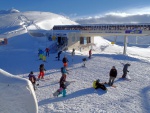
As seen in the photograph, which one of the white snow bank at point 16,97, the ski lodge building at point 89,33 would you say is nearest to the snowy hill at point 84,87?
the white snow bank at point 16,97

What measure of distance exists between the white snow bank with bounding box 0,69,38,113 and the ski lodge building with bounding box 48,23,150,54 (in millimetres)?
28192

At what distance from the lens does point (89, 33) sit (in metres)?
41.7

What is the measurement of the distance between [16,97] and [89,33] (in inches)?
1289

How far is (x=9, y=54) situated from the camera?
35.6 m

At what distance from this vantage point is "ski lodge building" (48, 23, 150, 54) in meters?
37.9

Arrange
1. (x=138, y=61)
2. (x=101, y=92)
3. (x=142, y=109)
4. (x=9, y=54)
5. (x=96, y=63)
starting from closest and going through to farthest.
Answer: (x=142, y=109) → (x=101, y=92) → (x=96, y=63) → (x=138, y=61) → (x=9, y=54)

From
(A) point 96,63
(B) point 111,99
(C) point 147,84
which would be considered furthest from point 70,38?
(B) point 111,99

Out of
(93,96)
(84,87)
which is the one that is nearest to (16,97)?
(93,96)

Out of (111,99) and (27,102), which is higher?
(27,102)

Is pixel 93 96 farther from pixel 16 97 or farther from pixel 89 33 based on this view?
pixel 89 33

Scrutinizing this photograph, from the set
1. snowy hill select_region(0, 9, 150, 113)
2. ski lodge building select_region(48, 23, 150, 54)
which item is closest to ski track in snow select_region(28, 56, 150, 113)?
snowy hill select_region(0, 9, 150, 113)

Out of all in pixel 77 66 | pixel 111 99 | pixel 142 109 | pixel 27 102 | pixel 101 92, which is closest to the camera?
pixel 27 102

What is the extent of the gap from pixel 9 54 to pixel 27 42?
7389 mm

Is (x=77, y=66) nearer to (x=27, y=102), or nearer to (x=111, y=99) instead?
(x=111, y=99)
